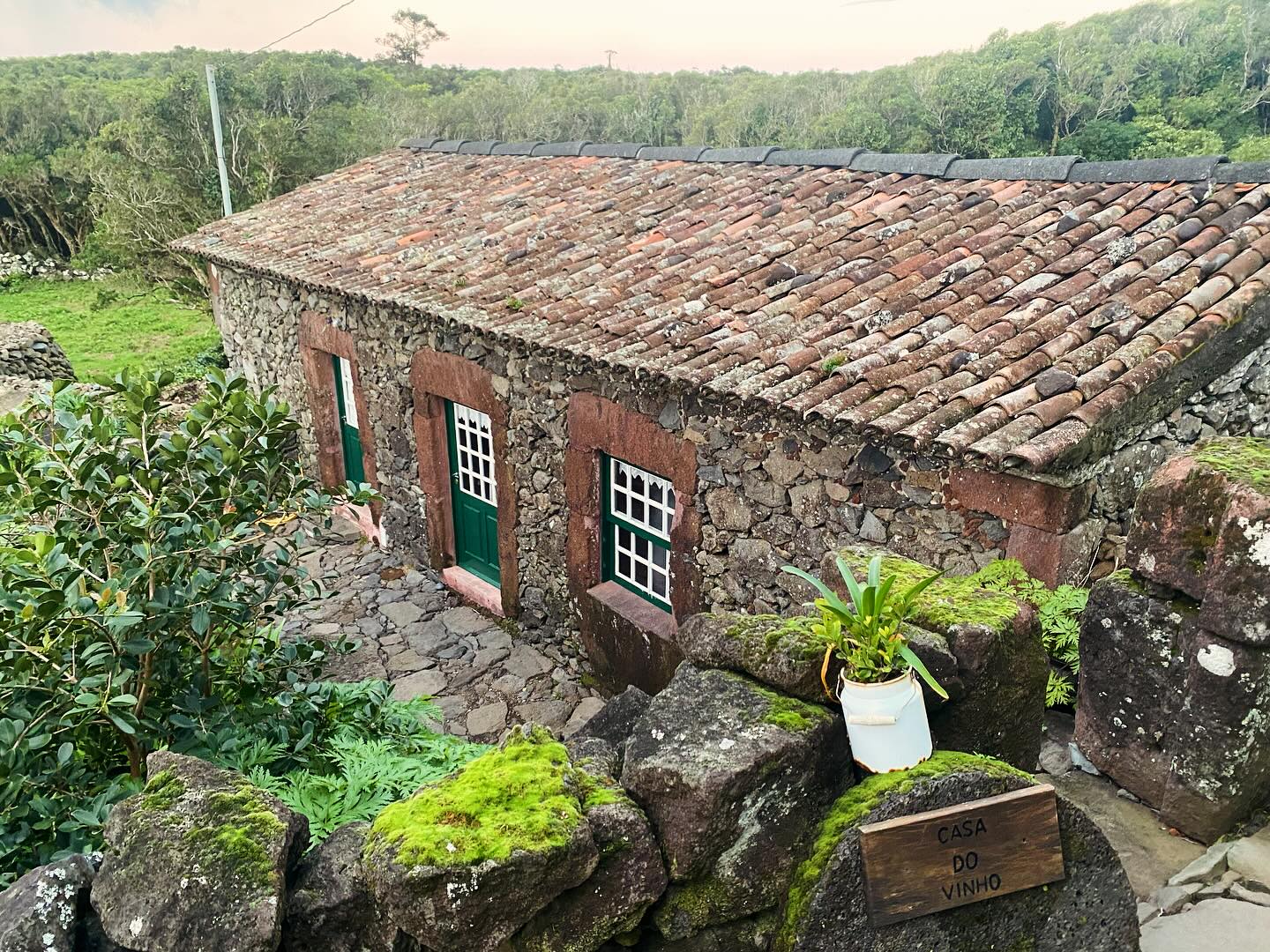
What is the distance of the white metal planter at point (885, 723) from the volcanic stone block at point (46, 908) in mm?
1732

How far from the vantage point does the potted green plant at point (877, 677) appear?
6.93 feet

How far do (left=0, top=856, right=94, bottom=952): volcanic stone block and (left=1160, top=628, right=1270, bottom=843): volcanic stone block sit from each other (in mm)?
2822

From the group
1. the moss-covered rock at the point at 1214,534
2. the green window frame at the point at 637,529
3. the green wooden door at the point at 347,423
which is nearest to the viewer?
the moss-covered rock at the point at 1214,534

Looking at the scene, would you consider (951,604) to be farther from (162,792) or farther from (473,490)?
(473,490)

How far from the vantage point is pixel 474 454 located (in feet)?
27.6

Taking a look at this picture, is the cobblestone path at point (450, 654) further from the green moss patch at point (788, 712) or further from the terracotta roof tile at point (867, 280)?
the green moss patch at point (788, 712)

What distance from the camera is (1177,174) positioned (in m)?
5.64

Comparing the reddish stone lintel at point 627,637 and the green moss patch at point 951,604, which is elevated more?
the green moss patch at point 951,604

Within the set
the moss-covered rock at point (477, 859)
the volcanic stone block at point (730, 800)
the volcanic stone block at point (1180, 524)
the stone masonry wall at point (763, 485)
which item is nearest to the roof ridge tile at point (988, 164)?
the stone masonry wall at point (763, 485)

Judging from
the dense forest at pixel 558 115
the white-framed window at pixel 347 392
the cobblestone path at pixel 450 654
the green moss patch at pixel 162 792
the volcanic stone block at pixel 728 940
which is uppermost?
the dense forest at pixel 558 115

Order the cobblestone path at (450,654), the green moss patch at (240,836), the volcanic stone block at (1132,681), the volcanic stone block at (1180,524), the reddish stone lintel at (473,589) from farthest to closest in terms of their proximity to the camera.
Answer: the reddish stone lintel at (473,589), the cobblestone path at (450,654), the volcanic stone block at (1132,681), the volcanic stone block at (1180,524), the green moss patch at (240,836)

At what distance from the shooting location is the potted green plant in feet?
6.93

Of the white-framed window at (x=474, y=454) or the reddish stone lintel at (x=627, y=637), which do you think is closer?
the reddish stone lintel at (x=627, y=637)

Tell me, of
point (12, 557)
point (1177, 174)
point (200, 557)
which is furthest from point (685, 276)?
point (12, 557)
